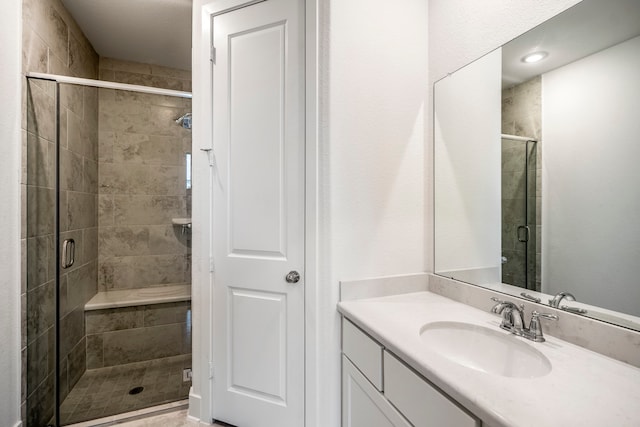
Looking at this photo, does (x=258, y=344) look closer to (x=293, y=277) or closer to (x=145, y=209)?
(x=293, y=277)

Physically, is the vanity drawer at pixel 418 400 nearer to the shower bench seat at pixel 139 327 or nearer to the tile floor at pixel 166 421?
the tile floor at pixel 166 421

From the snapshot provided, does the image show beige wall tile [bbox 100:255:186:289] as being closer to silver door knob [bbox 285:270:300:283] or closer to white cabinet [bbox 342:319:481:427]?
silver door knob [bbox 285:270:300:283]

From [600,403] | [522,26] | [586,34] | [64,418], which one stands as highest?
[522,26]

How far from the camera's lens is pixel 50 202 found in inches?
64.4

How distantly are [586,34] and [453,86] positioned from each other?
50 centimetres

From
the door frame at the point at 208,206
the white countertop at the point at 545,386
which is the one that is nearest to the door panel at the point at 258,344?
the door frame at the point at 208,206

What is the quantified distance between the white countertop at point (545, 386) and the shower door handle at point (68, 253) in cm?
195

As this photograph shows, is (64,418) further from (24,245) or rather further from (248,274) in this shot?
(248,274)

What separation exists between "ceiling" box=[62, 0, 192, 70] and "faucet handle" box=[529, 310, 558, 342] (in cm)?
275

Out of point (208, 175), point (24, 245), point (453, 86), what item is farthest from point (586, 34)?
point (24, 245)

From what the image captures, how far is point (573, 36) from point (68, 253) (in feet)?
9.03

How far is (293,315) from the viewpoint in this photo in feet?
4.59

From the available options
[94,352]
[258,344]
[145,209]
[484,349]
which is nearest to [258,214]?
[258,344]

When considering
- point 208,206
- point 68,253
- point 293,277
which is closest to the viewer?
point 293,277
